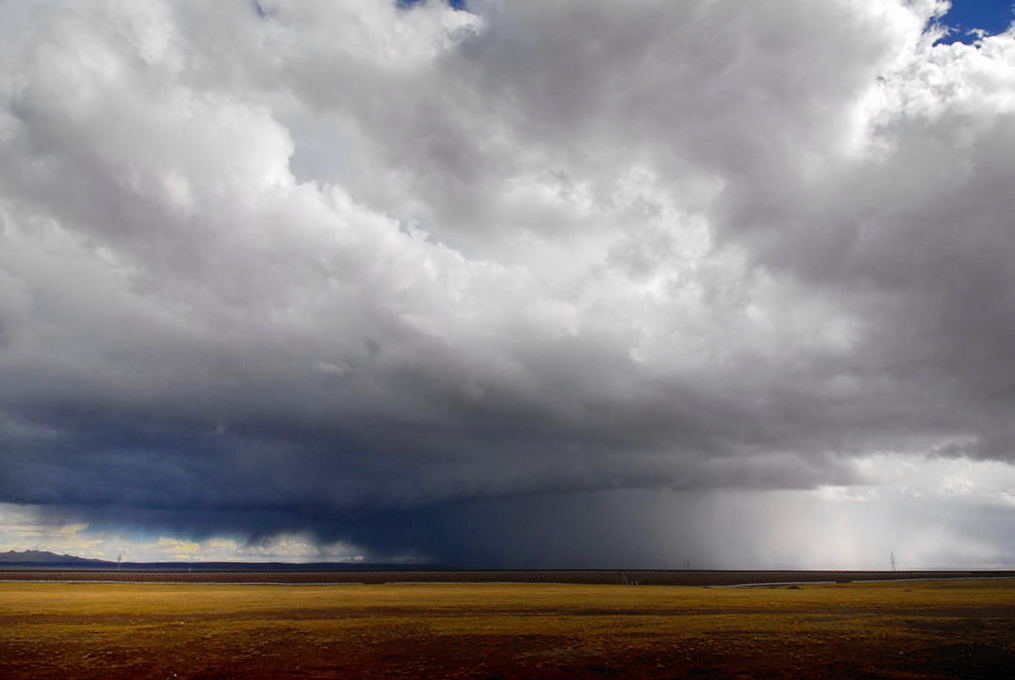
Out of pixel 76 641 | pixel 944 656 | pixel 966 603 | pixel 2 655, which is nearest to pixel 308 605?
pixel 76 641

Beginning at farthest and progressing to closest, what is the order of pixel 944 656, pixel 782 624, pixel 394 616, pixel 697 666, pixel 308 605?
pixel 308 605, pixel 394 616, pixel 782 624, pixel 944 656, pixel 697 666

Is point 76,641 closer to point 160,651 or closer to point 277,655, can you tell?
point 160,651

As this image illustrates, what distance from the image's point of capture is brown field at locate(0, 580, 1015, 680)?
123 ft

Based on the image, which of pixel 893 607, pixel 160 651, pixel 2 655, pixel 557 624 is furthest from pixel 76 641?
pixel 893 607

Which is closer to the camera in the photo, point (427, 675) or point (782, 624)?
point (427, 675)

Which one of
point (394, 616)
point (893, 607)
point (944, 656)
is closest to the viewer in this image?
point (944, 656)

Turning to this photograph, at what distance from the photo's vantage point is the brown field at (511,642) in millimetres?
37500

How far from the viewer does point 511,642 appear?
4841cm

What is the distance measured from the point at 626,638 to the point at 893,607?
4839 centimetres

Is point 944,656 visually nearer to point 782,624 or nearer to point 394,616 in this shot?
point 782,624

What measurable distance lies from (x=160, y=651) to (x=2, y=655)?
31.2 feet

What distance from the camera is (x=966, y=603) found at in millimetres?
86812

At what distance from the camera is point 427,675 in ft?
118

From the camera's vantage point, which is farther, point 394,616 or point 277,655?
point 394,616
